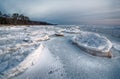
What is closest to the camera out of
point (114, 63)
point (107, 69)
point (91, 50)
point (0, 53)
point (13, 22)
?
point (107, 69)

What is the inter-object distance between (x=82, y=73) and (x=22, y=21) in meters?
71.0

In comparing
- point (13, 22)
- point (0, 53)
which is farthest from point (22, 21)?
point (0, 53)

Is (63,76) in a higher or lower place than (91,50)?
lower

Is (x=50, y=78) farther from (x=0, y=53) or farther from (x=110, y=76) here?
(x=0, y=53)

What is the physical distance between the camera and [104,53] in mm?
6676

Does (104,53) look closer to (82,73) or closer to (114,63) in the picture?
(114,63)

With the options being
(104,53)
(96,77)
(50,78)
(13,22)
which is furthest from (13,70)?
(13,22)

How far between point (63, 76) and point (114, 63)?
3121mm

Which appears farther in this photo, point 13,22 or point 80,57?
point 13,22

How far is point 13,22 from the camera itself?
6191cm

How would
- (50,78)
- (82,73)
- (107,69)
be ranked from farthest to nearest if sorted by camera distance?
(107,69), (82,73), (50,78)

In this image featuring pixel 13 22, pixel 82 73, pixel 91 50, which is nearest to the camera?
pixel 82 73

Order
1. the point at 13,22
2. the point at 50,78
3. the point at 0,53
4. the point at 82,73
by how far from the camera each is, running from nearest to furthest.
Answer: the point at 50,78
the point at 82,73
the point at 0,53
the point at 13,22

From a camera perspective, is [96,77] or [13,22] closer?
[96,77]
